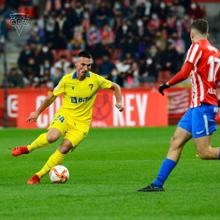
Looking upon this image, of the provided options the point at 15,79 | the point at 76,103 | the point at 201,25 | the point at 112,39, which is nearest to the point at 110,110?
the point at 15,79

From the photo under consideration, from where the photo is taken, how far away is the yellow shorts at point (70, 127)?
1288cm

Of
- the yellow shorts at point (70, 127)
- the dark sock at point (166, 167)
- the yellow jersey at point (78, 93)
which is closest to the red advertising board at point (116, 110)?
the yellow jersey at point (78, 93)

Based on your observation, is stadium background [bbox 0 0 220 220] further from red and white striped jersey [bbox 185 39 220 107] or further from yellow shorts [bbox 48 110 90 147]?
red and white striped jersey [bbox 185 39 220 107]

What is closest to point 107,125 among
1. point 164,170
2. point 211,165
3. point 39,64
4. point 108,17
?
point 39,64

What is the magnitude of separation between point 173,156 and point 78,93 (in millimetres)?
2439

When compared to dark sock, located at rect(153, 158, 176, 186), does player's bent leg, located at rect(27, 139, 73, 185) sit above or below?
below

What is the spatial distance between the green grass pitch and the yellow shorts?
2.00 feet

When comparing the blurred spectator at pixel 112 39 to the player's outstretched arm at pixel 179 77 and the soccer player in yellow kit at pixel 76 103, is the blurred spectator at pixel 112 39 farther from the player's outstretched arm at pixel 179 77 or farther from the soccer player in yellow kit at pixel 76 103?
the player's outstretched arm at pixel 179 77

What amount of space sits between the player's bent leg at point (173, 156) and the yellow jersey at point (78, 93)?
220cm

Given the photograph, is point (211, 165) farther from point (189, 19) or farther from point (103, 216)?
point (189, 19)

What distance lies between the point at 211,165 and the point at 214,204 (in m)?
5.00

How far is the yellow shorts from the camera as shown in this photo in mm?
12875

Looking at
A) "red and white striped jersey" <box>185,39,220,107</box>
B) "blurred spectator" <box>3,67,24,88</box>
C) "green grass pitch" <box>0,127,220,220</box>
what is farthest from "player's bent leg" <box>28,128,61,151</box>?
"blurred spectator" <box>3,67,24,88</box>

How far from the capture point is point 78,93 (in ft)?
43.1
